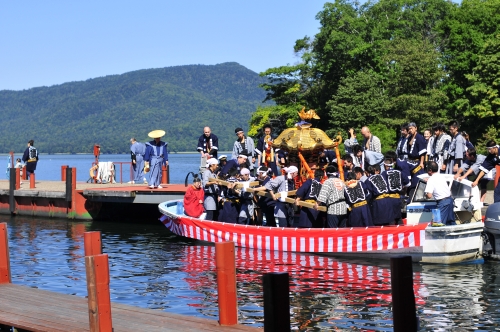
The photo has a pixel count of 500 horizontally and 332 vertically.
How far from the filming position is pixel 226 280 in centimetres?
945

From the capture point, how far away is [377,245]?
57.0 ft

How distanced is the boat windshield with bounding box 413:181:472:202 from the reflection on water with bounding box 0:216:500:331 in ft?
5.32

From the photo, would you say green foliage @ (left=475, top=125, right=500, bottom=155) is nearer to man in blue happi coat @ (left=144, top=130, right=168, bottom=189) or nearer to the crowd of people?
man in blue happi coat @ (left=144, top=130, right=168, bottom=189)

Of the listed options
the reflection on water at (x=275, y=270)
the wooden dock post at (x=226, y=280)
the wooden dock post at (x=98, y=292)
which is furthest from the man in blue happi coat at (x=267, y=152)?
the wooden dock post at (x=98, y=292)

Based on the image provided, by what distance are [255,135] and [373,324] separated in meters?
71.5

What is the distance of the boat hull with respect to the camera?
659 inches

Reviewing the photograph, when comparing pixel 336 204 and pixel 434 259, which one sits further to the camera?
pixel 336 204

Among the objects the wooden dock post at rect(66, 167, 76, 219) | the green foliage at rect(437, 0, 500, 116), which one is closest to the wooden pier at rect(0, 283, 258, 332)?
the wooden dock post at rect(66, 167, 76, 219)

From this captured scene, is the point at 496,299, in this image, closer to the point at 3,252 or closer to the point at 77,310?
the point at 77,310

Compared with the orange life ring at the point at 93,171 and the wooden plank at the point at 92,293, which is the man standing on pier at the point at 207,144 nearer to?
the wooden plank at the point at 92,293

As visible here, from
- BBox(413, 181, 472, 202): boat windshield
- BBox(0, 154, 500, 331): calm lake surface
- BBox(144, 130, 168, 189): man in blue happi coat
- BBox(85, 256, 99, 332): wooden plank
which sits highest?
BBox(144, 130, 168, 189): man in blue happi coat

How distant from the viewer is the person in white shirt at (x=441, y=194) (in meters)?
16.7

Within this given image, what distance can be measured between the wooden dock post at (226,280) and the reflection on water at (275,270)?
2.26 m

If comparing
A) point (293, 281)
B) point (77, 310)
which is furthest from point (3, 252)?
point (293, 281)
